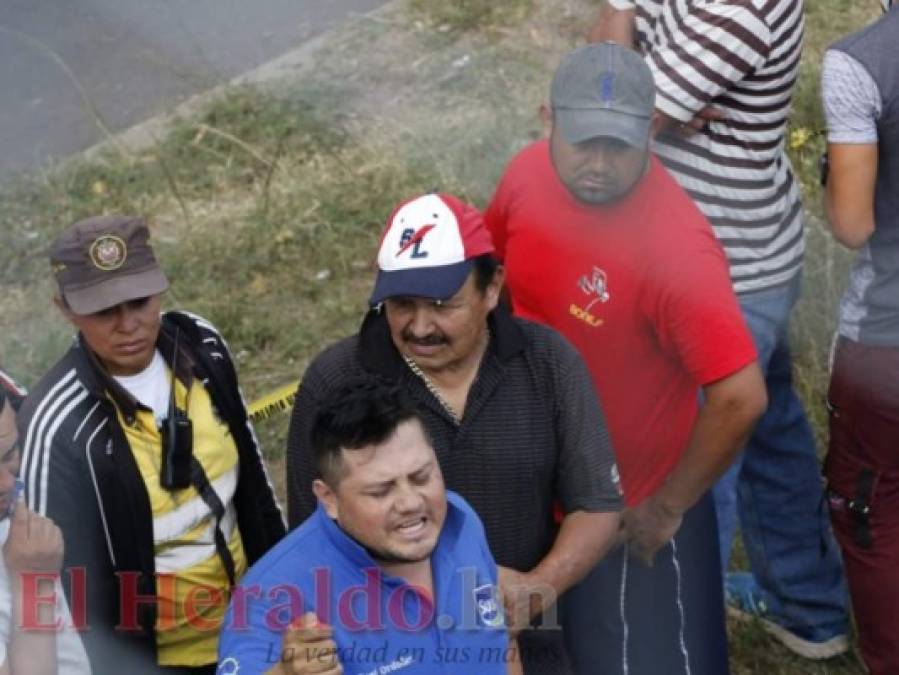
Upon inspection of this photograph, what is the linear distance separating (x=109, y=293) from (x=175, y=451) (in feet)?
1.09

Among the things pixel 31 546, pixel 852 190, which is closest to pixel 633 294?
pixel 852 190

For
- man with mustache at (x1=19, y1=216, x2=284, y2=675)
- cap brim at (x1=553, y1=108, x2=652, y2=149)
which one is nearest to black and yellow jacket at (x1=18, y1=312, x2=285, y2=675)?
man with mustache at (x1=19, y1=216, x2=284, y2=675)

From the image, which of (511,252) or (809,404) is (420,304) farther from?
(809,404)

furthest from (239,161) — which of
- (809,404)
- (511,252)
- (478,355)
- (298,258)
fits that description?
(478,355)

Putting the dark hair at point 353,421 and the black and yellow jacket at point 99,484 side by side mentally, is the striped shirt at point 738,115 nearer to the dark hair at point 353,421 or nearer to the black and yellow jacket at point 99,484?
the black and yellow jacket at point 99,484

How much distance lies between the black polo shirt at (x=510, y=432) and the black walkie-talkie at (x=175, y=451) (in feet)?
0.69

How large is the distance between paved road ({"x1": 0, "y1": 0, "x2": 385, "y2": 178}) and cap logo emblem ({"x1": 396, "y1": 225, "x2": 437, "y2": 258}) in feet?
11.0

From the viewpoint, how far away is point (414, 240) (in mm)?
3000

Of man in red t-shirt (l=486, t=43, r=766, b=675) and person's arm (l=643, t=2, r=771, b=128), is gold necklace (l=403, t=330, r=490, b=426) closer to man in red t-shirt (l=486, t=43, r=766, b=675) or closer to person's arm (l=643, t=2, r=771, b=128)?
man in red t-shirt (l=486, t=43, r=766, b=675)

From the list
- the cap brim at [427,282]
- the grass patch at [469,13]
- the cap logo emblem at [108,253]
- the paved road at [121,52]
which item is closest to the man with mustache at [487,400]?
the cap brim at [427,282]

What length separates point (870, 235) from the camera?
3479 millimetres

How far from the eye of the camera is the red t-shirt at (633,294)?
10.4ft

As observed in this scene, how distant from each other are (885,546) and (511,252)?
108 cm

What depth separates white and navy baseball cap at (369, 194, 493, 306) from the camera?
297cm
